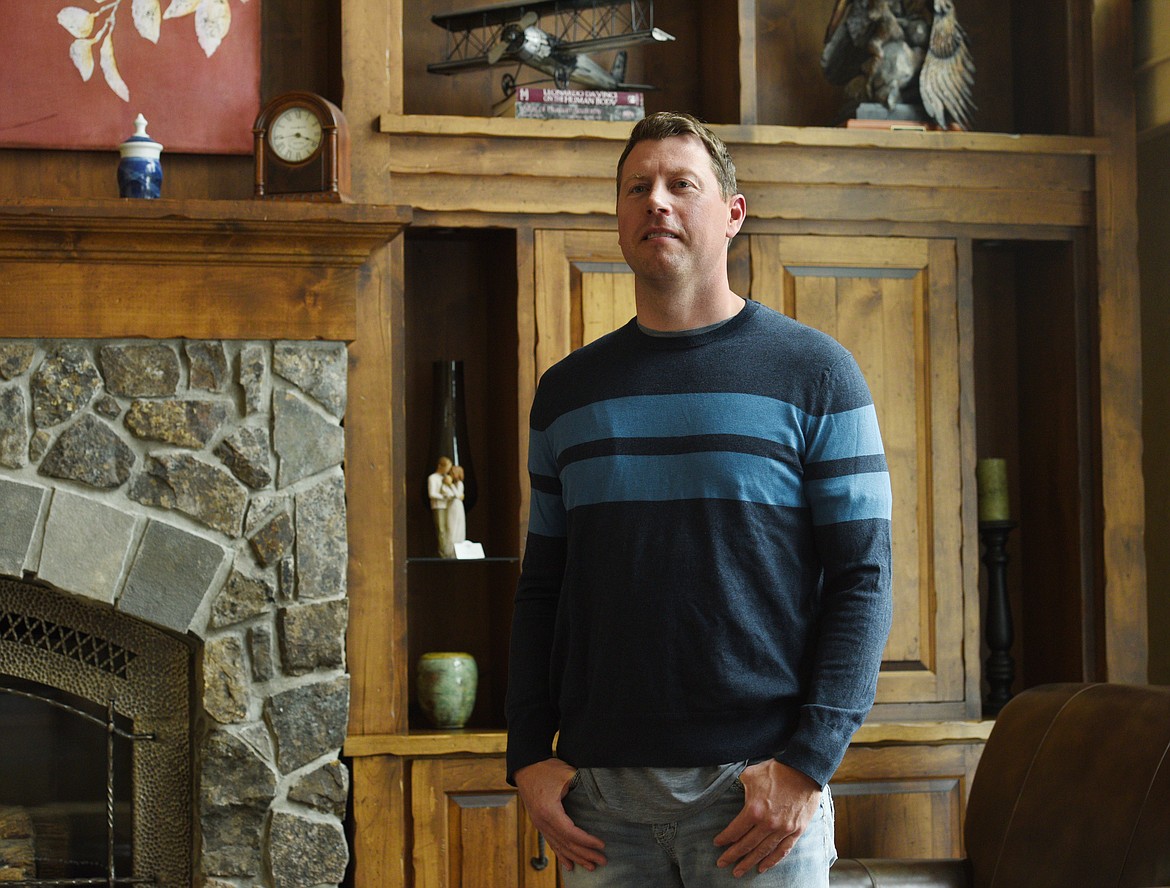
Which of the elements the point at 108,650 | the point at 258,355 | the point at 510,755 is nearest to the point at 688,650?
the point at 510,755

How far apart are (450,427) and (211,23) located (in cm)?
103

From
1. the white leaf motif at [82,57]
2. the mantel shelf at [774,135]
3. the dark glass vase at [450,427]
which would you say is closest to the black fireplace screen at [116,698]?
the dark glass vase at [450,427]

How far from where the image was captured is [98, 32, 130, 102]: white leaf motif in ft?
9.25

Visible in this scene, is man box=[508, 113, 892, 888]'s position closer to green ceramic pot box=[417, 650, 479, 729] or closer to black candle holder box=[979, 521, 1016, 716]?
green ceramic pot box=[417, 650, 479, 729]

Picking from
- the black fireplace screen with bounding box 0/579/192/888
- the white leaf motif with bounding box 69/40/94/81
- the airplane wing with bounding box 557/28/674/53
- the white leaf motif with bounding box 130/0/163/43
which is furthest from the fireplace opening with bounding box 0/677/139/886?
the airplane wing with bounding box 557/28/674/53

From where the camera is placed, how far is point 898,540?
2.96m

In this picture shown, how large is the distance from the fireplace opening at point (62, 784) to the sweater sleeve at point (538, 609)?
1459 mm

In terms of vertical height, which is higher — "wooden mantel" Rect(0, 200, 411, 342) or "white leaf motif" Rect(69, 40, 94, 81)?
"white leaf motif" Rect(69, 40, 94, 81)

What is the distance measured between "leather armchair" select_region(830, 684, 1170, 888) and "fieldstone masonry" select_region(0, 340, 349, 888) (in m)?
1.11

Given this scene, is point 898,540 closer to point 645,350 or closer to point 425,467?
point 425,467

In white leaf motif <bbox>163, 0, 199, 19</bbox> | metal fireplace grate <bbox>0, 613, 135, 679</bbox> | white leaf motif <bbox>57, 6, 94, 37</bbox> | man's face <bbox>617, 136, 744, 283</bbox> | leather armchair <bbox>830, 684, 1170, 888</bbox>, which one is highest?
white leaf motif <bbox>163, 0, 199, 19</bbox>

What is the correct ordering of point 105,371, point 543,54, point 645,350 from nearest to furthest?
1. point 645,350
2. point 105,371
3. point 543,54

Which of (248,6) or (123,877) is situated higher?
(248,6)

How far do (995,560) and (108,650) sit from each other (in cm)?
198
